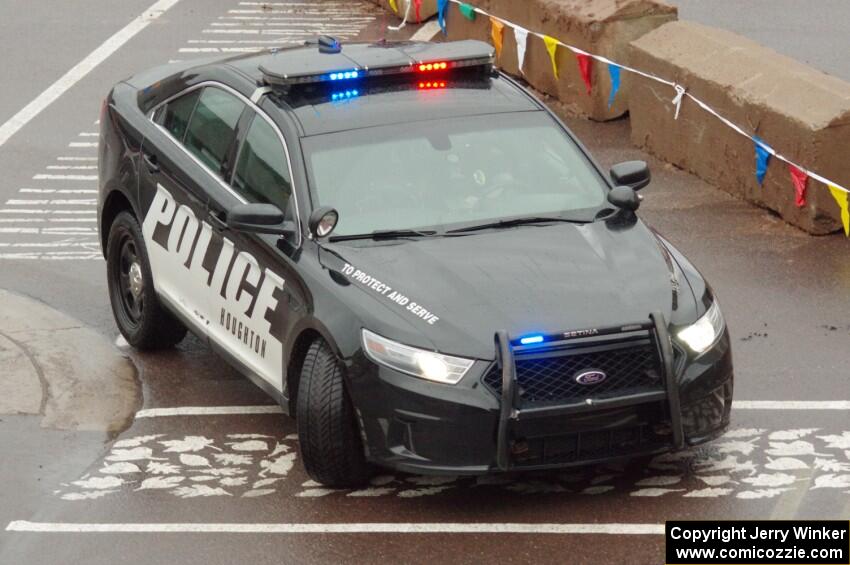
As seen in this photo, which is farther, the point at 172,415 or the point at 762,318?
the point at 762,318

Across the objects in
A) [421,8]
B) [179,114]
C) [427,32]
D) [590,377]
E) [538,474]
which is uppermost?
[179,114]

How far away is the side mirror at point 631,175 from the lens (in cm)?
912

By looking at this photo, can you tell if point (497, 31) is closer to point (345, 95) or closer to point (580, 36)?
point (580, 36)

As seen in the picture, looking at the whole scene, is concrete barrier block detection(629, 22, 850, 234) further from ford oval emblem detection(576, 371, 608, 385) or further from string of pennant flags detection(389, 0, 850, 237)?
ford oval emblem detection(576, 371, 608, 385)

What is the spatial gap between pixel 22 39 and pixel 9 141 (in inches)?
185

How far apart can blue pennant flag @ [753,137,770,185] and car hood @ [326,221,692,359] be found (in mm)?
4078

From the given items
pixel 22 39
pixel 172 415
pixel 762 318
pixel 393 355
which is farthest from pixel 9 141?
pixel 393 355

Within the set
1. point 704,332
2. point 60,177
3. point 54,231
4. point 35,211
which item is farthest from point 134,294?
point 60,177

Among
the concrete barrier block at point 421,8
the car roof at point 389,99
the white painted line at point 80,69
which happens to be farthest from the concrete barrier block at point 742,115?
the white painted line at point 80,69

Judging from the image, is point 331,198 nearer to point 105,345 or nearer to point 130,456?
point 130,456

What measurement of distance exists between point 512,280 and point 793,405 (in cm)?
212

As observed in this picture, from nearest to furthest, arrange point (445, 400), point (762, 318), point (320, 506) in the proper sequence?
point (445, 400)
point (320, 506)
point (762, 318)

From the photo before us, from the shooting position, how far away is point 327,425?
26.2 ft

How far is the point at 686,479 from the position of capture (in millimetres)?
8328
